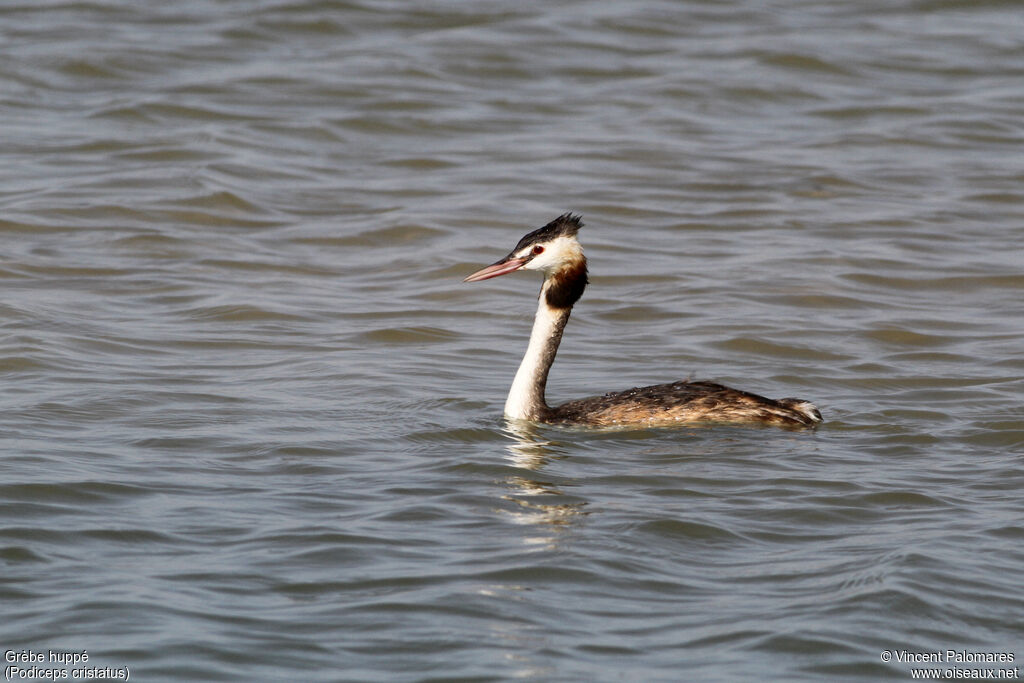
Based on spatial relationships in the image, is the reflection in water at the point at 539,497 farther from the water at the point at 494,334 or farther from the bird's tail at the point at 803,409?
the bird's tail at the point at 803,409

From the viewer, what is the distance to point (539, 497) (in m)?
7.07

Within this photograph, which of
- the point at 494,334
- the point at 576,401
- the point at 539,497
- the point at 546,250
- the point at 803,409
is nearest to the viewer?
the point at 539,497

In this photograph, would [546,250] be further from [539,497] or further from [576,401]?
[539,497]

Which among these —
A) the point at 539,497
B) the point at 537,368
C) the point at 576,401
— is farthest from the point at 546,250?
the point at 539,497

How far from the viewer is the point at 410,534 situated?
21.2 feet

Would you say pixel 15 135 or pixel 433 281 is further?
pixel 15 135

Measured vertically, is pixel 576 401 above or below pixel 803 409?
below

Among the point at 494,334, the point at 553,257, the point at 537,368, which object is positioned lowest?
the point at 494,334

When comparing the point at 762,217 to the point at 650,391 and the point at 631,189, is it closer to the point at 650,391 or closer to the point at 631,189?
the point at 631,189

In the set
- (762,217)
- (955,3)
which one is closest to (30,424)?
(762,217)

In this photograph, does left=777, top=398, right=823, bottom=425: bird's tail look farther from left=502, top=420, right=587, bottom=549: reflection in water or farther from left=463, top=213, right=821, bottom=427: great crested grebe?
left=502, top=420, right=587, bottom=549: reflection in water

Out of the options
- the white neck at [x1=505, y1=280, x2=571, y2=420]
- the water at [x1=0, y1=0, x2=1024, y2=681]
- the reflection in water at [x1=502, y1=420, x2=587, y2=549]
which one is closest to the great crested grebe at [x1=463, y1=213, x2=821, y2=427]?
the white neck at [x1=505, y1=280, x2=571, y2=420]

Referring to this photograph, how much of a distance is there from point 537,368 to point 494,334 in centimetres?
225

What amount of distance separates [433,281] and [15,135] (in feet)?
18.8
